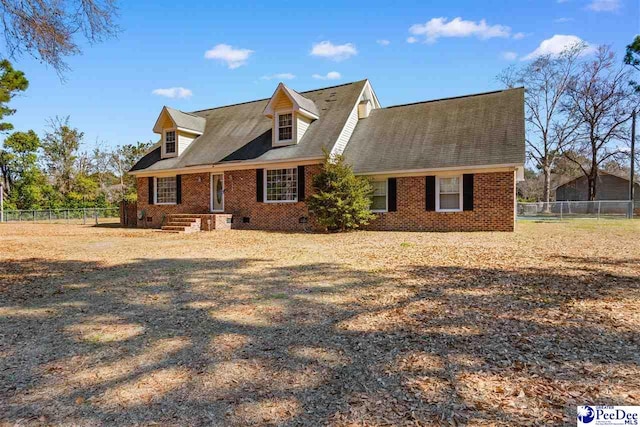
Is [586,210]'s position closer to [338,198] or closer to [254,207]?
[338,198]

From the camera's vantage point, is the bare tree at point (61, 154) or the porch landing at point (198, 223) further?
the bare tree at point (61, 154)

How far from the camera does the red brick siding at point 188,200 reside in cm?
1769

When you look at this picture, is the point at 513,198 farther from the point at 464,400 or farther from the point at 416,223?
the point at 464,400

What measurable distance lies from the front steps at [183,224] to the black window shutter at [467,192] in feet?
34.9

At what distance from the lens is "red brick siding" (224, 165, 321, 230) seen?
1552cm

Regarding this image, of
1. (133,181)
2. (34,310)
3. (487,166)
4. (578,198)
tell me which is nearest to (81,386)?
(34,310)

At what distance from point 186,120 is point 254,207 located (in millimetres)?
6827

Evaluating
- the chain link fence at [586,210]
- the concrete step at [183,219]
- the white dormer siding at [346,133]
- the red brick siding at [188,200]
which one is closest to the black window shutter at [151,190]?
the red brick siding at [188,200]

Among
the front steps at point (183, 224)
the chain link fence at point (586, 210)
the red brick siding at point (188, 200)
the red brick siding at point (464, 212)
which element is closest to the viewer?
the red brick siding at point (464, 212)

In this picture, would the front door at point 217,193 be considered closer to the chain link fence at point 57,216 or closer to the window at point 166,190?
the window at point 166,190

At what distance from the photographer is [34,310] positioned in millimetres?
4598

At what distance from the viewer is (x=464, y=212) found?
13531mm

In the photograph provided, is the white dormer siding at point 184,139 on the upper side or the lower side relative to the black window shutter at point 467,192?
upper

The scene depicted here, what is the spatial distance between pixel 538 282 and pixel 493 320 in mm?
2128
